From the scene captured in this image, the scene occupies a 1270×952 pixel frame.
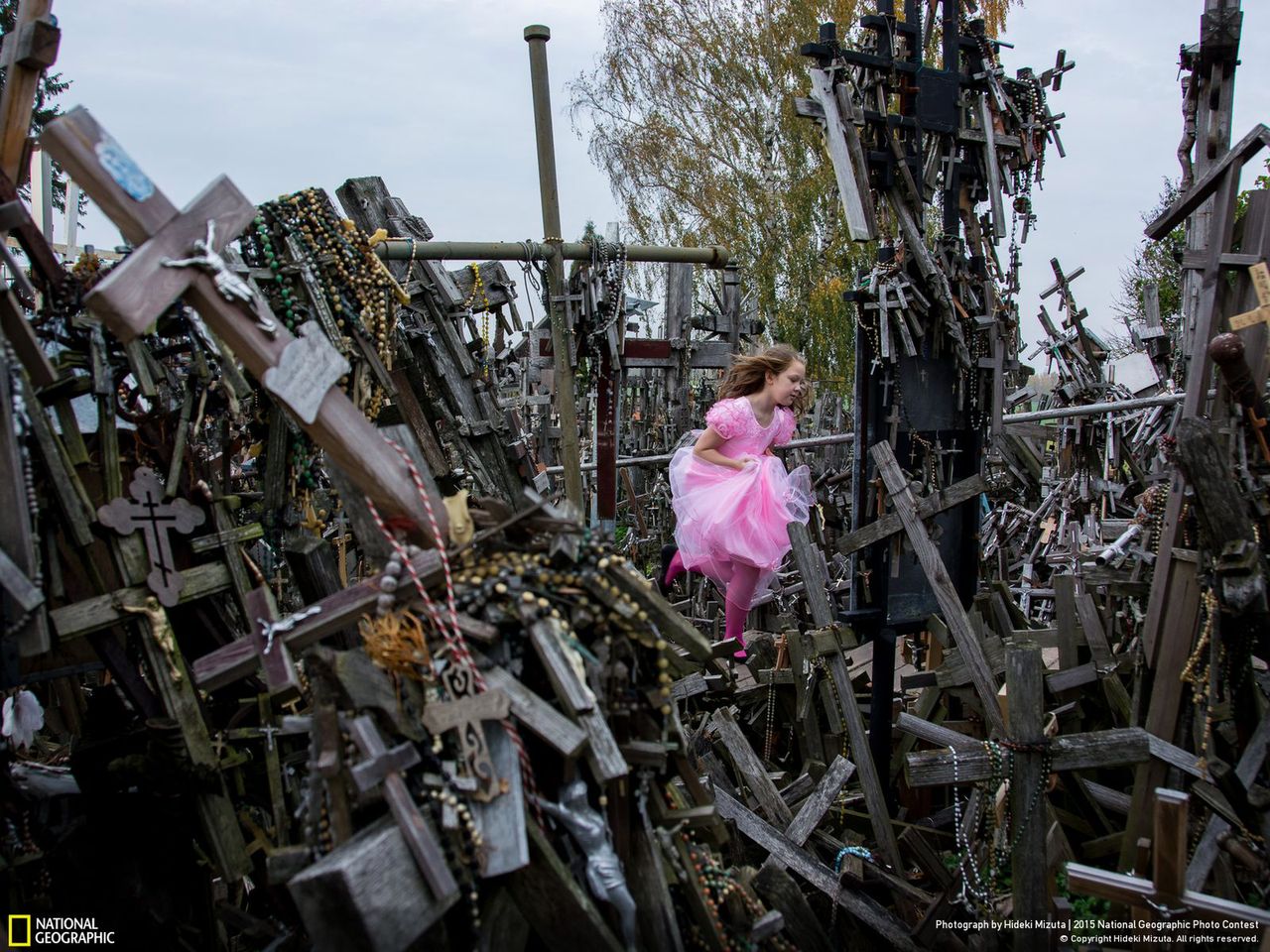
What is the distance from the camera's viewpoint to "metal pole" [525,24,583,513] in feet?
19.6

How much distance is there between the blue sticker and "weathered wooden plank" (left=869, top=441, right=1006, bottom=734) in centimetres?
391

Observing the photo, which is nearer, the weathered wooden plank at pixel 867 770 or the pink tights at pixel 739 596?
the weathered wooden plank at pixel 867 770

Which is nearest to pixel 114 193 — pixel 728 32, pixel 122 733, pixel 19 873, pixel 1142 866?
pixel 122 733

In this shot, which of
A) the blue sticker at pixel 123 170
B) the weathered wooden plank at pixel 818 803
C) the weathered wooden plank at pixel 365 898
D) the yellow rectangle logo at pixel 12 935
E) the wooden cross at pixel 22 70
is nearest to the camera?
the weathered wooden plank at pixel 365 898

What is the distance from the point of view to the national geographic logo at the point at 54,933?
3482 mm

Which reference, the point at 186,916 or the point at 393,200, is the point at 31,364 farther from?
the point at 393,200

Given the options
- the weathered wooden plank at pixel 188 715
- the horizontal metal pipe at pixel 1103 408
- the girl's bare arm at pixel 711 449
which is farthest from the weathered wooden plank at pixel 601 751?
the horizontal metal pipe at pixel 1103 408

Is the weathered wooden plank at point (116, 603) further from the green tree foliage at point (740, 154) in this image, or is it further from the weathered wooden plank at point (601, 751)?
the green tree foliage at point (740, 154)

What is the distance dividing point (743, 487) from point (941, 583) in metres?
1.60

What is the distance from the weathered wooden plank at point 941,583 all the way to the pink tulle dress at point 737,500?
96 centimetres

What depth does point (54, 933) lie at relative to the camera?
3.65m

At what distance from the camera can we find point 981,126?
6.80 meters

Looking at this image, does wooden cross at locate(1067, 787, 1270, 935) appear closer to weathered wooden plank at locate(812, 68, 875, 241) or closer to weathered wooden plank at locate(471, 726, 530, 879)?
weathered wooden plank at locate(471, 726, 530, 879)

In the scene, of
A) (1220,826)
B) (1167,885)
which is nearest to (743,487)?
(1220,826)
